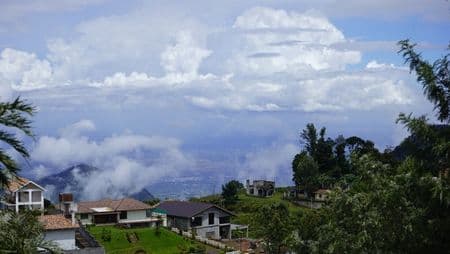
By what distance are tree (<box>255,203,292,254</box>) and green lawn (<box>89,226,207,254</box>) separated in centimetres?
1101

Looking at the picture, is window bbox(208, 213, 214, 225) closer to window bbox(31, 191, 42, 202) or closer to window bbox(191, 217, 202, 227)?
window bbox(191, 217, 202, 227)

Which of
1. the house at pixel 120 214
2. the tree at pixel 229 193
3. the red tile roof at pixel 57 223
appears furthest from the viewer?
the tree at pixel 229 193

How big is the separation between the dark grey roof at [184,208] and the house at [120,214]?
2273 millimetres

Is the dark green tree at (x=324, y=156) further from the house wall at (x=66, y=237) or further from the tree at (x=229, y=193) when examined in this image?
the house wall at (x=66, y=237)

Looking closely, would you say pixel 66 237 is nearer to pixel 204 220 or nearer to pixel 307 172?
pixel 204 220

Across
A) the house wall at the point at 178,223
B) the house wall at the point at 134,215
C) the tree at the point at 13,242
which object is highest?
the tree at the point at 13,242

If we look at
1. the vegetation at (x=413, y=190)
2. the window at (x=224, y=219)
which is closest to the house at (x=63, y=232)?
the window at (x=224, y=219)

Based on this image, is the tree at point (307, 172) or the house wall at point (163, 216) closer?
the house wall at point (163, 216)

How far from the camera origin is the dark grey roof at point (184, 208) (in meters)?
73.5

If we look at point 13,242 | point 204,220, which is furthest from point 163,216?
point 13,242

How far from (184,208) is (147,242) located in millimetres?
18979

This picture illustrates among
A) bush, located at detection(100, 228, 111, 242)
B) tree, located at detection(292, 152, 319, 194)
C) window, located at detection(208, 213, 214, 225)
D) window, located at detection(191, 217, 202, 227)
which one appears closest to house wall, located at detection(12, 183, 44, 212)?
bush, located at detection(100, 228, 111, 242)

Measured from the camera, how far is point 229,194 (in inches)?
3548

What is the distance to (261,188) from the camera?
339ft
